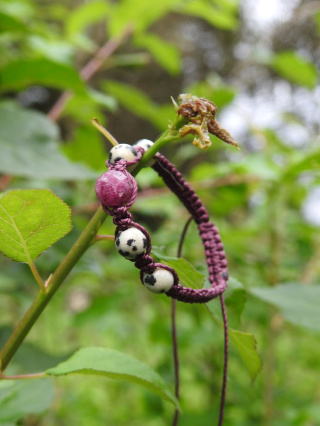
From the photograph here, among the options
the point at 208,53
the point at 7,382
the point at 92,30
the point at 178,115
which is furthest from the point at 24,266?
the point at 208,53

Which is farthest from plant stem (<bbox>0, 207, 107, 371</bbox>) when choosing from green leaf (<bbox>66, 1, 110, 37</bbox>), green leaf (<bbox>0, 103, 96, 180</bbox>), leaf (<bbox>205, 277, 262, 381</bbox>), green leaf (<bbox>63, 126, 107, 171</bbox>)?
green leaf (<bbox>66, 1, 110, 37</bbox>)

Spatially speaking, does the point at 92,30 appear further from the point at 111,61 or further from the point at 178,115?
the point at 178,115

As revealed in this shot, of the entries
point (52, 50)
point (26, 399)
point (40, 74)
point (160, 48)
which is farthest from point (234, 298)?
point (160, 48)

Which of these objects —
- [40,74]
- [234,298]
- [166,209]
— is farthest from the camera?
[166,209]

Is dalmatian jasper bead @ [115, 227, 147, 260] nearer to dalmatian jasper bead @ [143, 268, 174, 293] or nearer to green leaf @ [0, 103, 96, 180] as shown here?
dalmatian jasper bead @ [143, 268, 174, 293]

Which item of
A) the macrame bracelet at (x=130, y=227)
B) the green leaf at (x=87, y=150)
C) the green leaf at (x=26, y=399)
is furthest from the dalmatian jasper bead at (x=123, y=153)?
the green leaf at (x=87, y=150)

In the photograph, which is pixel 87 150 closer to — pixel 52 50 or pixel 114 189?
pixel 52 50
